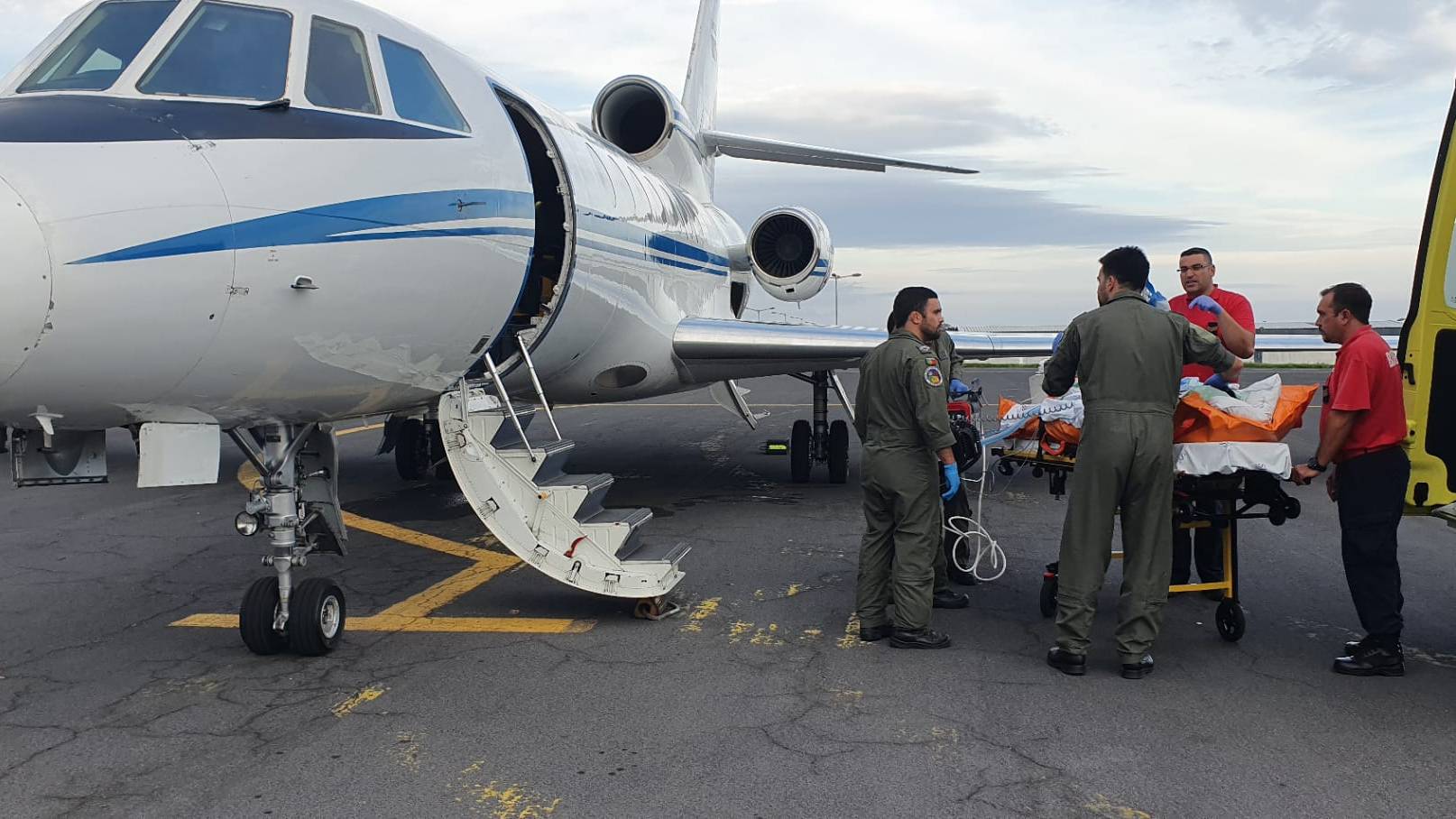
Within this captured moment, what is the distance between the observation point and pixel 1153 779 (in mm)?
4066

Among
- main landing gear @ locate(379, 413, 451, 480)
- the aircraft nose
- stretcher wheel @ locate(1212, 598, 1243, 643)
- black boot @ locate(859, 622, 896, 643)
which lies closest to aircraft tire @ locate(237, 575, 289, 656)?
the aircraft nose

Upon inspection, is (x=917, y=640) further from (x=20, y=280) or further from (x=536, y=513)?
(x=20, y=280)

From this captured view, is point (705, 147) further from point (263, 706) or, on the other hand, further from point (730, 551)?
point (263, 706)

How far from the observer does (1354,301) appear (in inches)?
215

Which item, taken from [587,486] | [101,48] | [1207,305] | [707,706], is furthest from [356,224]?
[1207,305]

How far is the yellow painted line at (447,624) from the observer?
6.15 m

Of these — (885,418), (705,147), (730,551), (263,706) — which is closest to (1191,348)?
(885,418)

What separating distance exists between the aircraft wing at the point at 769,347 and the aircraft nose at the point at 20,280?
20.5ft

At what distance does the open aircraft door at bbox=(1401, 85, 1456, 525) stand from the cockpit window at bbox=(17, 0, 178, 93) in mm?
5693

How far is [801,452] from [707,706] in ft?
24.0

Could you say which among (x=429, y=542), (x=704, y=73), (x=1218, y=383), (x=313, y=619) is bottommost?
(x=429, y=542)

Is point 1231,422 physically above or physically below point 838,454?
above

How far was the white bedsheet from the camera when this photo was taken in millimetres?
5367

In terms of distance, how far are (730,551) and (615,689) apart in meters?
3.25
